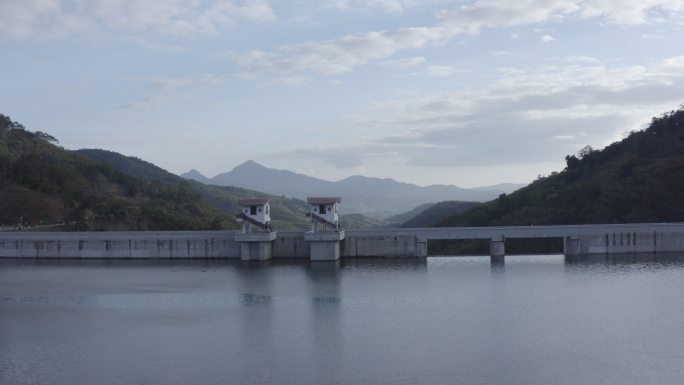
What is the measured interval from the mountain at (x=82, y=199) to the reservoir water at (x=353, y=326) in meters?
22.1

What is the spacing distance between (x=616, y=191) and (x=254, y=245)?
31.2 m

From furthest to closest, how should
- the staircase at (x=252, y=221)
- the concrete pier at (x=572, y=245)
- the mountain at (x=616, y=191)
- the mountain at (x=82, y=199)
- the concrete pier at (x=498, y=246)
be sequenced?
the mountain at (x=82, y=199)
the mountain at (x=616, y=191)
the staircase at (x=252, y=221)
the concrete pier at (x=572, y=245)
the concrete pier at (x=498, y=246)

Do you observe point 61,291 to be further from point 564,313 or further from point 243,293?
point 564,313

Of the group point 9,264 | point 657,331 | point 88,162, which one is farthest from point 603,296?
point 88,162

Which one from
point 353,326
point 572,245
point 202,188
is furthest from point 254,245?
point 202,188

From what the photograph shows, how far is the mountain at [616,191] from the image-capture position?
5462 cm

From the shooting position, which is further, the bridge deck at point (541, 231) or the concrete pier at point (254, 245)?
the concrete pier at point (254, 245)

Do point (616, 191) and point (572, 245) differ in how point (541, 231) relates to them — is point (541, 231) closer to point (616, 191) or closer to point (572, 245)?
point (572, 245)

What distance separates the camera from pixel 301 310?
31.3 meters

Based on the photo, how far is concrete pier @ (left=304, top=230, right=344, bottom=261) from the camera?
47312mm

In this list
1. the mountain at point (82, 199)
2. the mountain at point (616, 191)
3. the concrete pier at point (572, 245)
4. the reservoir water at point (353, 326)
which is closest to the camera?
the reservoir water at point (353, 326)

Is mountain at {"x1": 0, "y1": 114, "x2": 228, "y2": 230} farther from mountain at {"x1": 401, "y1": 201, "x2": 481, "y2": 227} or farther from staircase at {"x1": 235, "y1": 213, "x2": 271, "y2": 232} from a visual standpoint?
mountain at {"x1": 401, "y1": 201, "x2": 481, "y2": 227}

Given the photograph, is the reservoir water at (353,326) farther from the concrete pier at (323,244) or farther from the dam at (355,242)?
A: the dam at (355,242)

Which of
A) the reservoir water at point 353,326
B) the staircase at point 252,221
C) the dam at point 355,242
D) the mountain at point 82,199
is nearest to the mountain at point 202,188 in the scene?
the mountain at point 82,199
